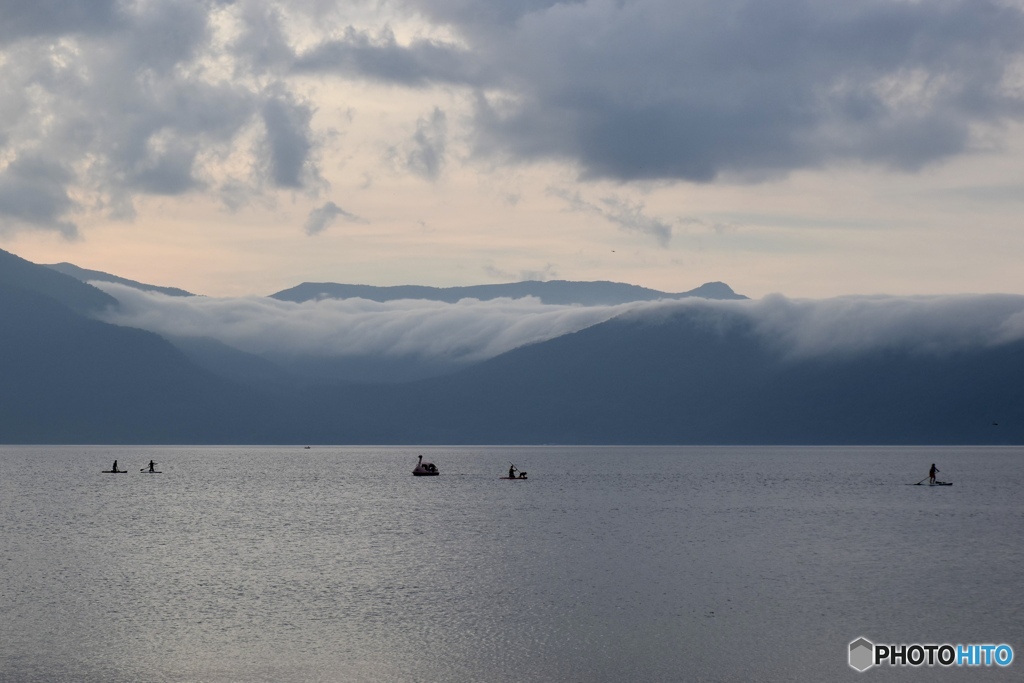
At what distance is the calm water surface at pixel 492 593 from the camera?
47875mm

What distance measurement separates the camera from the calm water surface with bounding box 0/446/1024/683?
47875 millimetres

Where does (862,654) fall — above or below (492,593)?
above

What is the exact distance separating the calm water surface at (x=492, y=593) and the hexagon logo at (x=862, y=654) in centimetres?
53

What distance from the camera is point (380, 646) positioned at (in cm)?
5100

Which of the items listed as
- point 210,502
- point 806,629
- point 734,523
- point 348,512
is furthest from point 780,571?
point 210,502

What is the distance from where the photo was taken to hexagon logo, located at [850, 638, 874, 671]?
4741 cm

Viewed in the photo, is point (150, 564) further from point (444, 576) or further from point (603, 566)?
point (603, 566)

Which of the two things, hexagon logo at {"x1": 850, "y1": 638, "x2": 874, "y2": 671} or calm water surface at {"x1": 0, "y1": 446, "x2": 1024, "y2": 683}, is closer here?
hexagon logo at {"x1": 850, "y1": 638, "x2": 874, "y2": 671}

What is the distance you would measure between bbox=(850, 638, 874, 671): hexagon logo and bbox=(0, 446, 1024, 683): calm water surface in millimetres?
531

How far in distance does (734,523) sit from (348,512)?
A: 40313mm

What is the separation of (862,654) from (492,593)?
22.7 m

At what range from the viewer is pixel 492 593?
65.9 meters

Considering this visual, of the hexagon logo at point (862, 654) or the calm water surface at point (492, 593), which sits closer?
the hexagon logo at point (862, 654)

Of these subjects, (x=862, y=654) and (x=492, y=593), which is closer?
(x=862, y=654)
